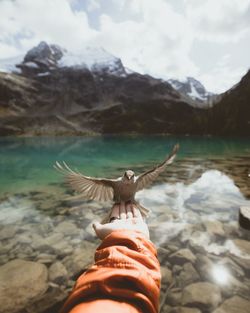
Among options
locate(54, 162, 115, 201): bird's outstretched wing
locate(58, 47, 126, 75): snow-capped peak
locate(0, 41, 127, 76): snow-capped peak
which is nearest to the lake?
locate(54, 162, 115, 201): bird's outstretched wing

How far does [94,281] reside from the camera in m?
1.44

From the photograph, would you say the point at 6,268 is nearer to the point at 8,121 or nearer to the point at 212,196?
the point at 212,196

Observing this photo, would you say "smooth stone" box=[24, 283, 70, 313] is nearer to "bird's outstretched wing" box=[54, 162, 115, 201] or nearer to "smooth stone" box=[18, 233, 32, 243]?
"bird's outstretched wing" box=[54, 162, 115, 201]

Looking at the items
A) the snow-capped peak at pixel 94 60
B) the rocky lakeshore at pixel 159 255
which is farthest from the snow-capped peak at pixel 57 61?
the rocky lakeshore at pixel 159 255

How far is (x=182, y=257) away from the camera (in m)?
5.31

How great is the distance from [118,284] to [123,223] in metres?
0.74

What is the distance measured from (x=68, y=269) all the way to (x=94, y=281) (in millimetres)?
3917

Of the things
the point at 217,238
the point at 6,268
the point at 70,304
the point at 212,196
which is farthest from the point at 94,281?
the point at 212,196

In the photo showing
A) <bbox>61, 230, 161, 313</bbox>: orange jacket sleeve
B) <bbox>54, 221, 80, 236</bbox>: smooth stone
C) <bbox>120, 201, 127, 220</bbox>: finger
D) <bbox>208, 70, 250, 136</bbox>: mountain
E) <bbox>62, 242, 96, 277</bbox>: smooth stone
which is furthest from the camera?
<bbox>208, 70, 250, 136</bbox>: mountain

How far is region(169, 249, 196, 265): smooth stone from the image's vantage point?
5.17m

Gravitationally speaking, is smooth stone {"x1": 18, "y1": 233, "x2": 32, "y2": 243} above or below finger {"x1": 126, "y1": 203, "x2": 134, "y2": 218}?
below

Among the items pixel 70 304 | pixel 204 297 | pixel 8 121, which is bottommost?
pixel 204 297

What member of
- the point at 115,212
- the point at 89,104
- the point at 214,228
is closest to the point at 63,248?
the point at 115,212

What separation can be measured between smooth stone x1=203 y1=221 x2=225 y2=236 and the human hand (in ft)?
14.8
